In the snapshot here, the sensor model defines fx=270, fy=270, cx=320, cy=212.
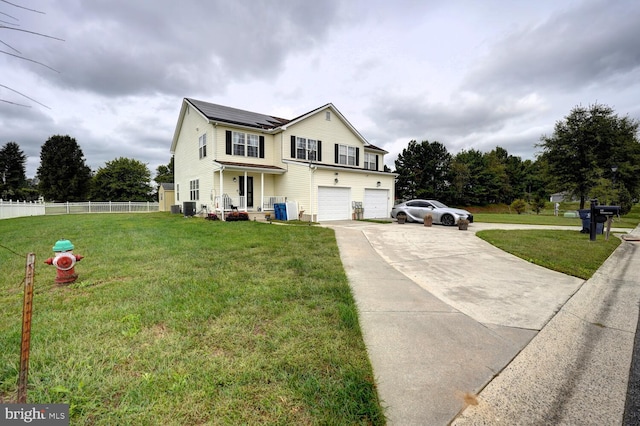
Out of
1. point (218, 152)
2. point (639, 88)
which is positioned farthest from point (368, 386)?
point (639, 88)

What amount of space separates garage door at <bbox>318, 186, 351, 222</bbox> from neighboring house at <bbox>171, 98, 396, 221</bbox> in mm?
47

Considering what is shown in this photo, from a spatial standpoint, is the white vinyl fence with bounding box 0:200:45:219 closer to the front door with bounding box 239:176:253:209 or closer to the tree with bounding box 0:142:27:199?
the front door with bounding box 239:176:253:209

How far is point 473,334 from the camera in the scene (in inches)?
115

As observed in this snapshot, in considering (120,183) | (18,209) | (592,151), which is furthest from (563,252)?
(120,183)

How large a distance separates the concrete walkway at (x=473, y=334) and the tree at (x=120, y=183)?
44025mm

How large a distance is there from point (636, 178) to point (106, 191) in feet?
198

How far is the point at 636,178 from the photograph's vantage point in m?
23.2

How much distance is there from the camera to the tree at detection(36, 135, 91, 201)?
37656 millimetres

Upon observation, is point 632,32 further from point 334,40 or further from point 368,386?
point 368,386

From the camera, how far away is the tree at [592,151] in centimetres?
2239

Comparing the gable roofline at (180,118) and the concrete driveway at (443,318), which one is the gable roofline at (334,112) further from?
the concrete driveway at (443,318)

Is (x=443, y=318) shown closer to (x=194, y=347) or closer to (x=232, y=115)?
(x=194, y=347)

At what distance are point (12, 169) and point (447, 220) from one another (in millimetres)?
59481

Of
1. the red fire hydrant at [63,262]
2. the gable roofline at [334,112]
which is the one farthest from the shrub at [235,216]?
the red fire hydrant at [63,262]
